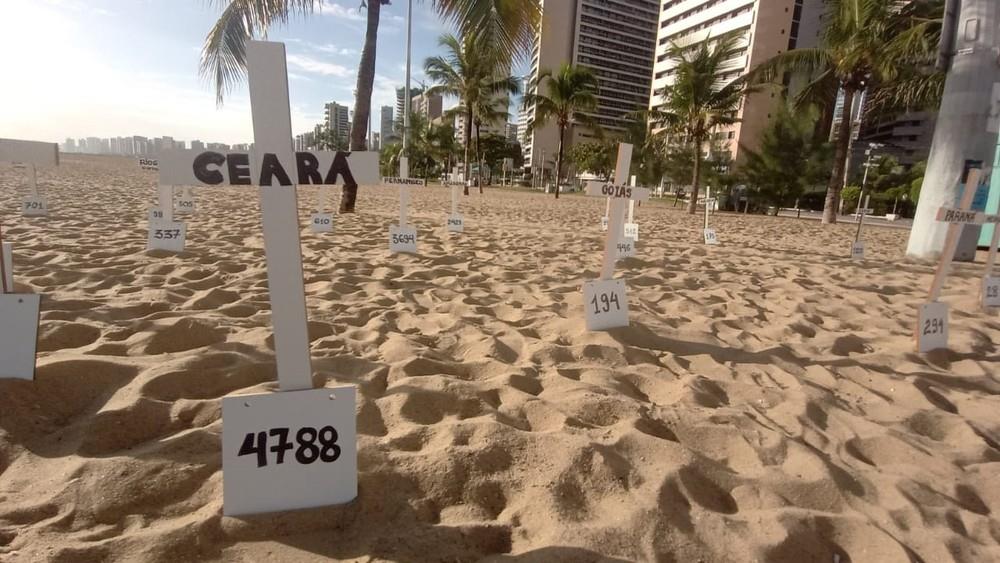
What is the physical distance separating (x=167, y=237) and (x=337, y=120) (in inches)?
3288

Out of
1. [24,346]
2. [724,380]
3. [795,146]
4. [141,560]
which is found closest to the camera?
[141,560]

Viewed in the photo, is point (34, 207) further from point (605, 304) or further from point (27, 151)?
point (605, 304)

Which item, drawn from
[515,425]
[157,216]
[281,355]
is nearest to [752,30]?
[157,216]

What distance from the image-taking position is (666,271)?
5.31m

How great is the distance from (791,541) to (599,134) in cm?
2537

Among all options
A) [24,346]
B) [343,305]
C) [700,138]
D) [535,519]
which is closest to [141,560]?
[535,519]

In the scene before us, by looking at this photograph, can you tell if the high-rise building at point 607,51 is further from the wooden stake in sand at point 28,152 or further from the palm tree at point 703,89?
the wooden stake in sand at point 28,152

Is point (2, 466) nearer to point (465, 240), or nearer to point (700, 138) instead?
point (465, 240)

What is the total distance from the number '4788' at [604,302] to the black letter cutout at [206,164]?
2277mm

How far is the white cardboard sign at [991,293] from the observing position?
13.7 feet

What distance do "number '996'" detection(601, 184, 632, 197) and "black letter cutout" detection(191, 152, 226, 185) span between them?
207 cm

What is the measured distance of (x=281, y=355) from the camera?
4.81 feet

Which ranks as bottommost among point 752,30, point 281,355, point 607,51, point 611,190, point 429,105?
point 281,355

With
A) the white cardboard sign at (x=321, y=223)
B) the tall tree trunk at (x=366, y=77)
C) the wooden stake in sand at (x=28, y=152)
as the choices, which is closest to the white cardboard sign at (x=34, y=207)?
the wooden stake in sand at (x=28, y=152)
